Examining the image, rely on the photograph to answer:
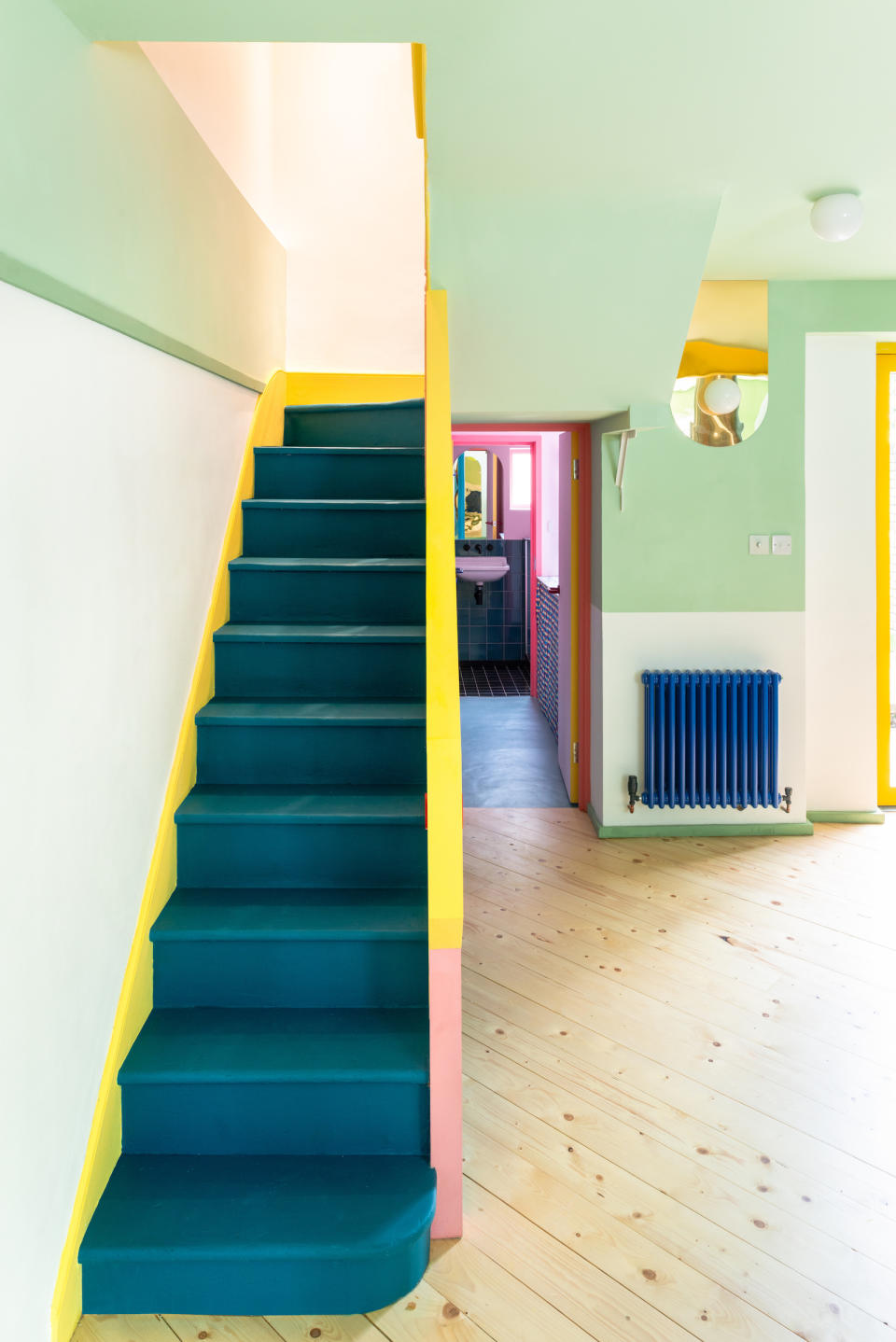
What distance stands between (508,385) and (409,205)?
1567 mm

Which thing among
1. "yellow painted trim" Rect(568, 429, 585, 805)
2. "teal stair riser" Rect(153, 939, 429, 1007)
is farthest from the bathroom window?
"teal stair riser" Rect(153, 939, 429, 1007)

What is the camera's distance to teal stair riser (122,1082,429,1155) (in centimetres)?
197

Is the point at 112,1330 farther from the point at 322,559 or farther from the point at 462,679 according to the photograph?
the point at 462,679

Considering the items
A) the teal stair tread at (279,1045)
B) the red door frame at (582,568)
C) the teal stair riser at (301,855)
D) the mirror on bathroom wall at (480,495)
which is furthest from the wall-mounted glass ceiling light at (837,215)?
the mirror on bathroom wall at (480,495)

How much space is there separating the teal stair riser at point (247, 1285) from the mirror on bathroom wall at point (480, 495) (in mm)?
7508

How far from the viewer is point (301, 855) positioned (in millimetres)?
2469

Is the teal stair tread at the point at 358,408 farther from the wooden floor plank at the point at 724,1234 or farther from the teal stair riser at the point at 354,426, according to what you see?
the wooden floor plank at the point at 724,1234

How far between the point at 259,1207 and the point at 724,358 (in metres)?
3.66

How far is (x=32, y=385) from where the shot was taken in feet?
5.34

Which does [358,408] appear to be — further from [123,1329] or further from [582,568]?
[123,1329]

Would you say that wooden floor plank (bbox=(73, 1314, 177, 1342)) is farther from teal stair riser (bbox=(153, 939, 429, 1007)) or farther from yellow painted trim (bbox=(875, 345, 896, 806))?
yellow painted trim (bbox=(875, 345, 896, 806))

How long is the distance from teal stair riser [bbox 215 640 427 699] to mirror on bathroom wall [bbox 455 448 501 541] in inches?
238

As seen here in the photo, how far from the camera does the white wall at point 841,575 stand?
174 inches

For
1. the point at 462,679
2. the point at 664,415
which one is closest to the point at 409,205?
the point at 664,415
